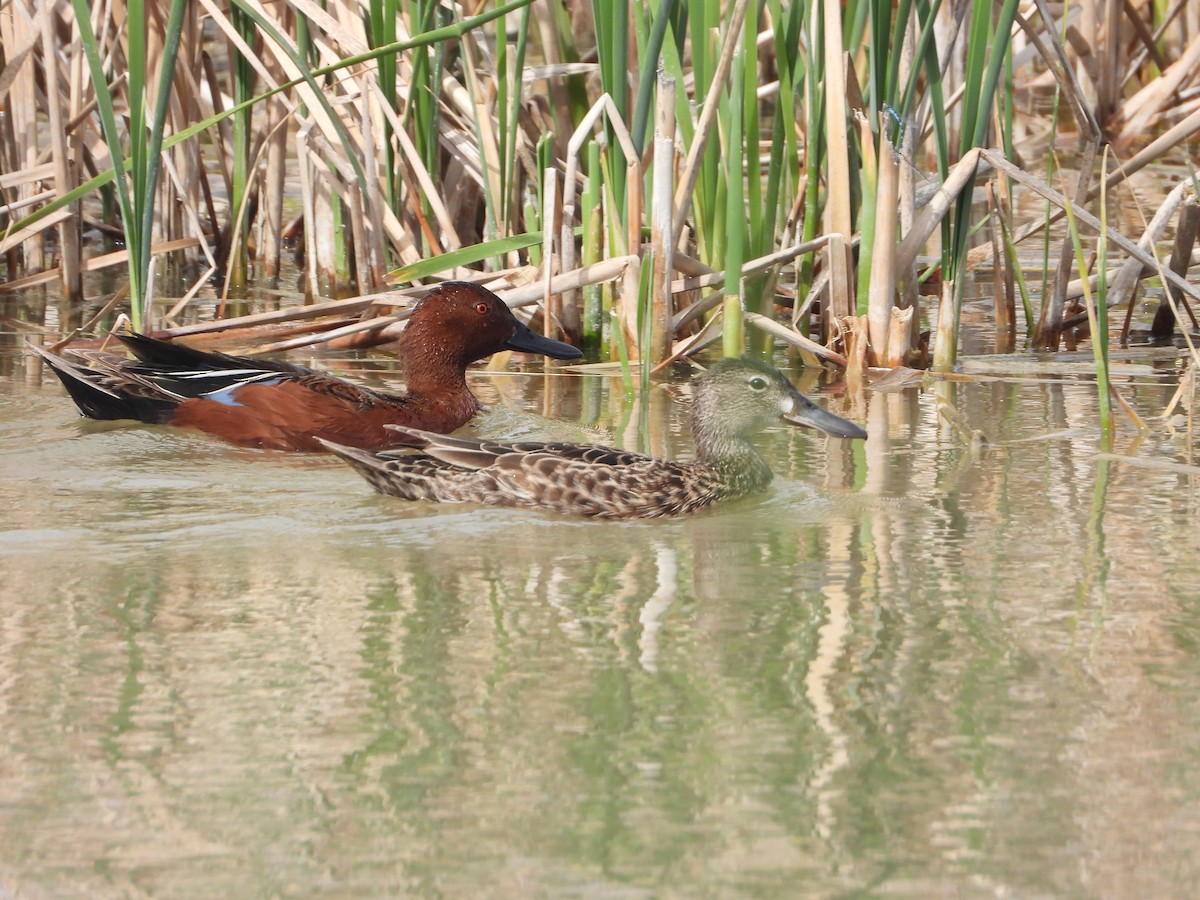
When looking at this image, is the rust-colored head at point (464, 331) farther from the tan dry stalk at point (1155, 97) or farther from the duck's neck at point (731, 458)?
Answer: the tan dry stalk at point (1155, 97)

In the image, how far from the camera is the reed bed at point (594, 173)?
→ 6.72m

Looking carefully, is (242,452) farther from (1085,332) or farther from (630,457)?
(1085,332)

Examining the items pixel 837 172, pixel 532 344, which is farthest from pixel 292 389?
pixel 837 172

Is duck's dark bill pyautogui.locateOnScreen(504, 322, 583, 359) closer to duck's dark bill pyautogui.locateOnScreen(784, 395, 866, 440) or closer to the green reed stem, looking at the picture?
the green reed stem

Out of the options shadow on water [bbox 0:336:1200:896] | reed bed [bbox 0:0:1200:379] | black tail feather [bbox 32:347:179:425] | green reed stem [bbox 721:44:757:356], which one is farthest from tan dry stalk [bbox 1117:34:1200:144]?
black tail feather [bbox 32:347:179:425]

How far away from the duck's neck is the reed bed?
0.86 meters

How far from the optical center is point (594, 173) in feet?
23.5

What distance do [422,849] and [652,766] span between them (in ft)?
1.62

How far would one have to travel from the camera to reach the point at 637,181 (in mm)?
6859

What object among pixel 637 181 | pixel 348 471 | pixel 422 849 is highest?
pixel 637 181

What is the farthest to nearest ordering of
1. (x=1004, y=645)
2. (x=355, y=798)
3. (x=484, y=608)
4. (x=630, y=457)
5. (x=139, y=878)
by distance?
1. (x=630, y=457)
2. (x=484, y=608)
3. (x=1004, y=645)
4. (x=355, y=798)
5. (x=139, y=878)

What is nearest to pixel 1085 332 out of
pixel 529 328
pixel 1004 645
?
pixel 529 328

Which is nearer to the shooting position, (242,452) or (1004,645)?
(1004,645)

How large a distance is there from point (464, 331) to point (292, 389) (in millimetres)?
794
